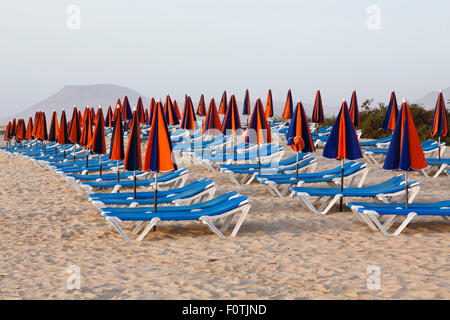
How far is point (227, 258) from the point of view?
5.92 m

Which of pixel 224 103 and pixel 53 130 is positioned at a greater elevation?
pixel 224 103

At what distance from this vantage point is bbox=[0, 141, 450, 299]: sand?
15.5ft

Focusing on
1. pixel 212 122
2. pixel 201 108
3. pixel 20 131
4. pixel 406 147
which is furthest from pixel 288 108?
pixel 20 131

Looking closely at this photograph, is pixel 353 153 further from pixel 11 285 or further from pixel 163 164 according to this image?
pixel 11 285

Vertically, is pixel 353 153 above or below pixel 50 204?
above

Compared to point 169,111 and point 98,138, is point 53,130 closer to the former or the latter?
point 169,111

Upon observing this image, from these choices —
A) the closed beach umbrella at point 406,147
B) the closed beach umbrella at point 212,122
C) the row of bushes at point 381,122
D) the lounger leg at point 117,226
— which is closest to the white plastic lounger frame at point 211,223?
the lounger leg at point 117,226

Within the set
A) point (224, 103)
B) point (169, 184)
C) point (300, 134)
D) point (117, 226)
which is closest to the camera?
point (117, 226)

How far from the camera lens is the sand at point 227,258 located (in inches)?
186

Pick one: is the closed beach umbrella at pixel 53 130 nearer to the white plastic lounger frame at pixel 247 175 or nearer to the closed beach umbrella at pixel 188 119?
the closed beach umbrella at pixel 188 119

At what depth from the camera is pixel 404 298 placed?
4.41 meters

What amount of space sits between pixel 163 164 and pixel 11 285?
2.66 meters
